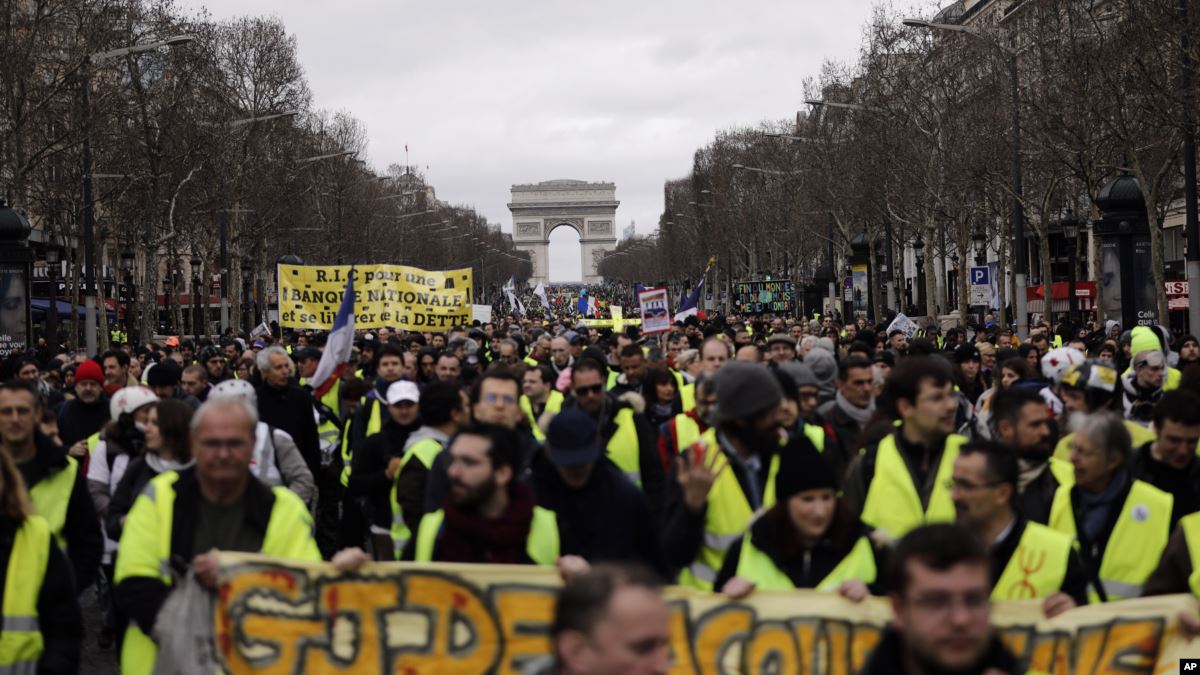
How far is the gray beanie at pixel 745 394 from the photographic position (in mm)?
5969

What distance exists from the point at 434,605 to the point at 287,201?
161 ft

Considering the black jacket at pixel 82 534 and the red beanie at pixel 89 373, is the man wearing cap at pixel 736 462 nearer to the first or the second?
the black jacket at pixel 82 534

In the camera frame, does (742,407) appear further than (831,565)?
Yes

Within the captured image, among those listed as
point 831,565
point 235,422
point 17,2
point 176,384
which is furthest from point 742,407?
point 17,2

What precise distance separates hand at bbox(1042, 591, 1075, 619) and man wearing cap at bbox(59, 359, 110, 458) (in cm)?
761

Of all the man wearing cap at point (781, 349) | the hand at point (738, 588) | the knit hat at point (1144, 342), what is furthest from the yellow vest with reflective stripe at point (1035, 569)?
the man wearing cap at point (781, 349)

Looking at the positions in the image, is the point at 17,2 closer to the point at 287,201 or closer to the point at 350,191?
the point at 287,201

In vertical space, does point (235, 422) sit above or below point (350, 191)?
below

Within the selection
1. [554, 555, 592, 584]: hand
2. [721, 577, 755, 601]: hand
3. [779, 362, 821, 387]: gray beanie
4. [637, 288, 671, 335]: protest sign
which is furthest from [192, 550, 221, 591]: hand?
[637, 288, 671, 335]: protest sign

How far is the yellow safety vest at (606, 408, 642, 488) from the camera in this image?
8.38 m

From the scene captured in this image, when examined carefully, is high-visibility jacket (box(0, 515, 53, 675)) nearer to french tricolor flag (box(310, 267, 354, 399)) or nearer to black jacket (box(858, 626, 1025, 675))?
black jacket (box(858, 626, 1025, 675))

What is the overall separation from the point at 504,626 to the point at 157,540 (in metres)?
1.06

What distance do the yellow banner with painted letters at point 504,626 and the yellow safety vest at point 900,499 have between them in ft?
2.56

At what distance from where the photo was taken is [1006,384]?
11242mm
